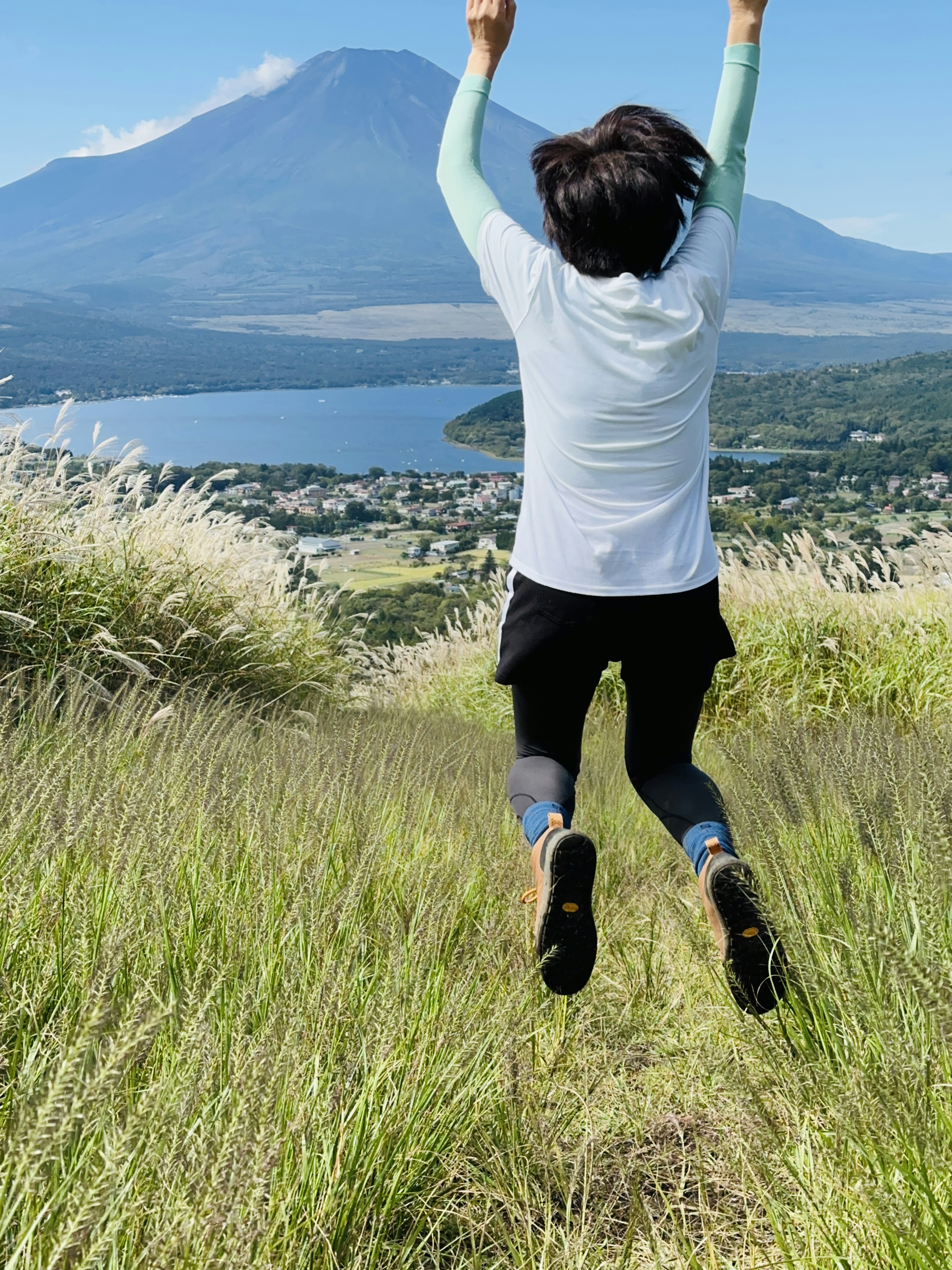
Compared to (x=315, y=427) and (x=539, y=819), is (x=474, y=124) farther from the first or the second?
(x=315, y=427)

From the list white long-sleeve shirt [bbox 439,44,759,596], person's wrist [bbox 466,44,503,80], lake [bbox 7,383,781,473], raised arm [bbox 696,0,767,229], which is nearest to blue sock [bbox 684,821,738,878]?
white long-sleeve shirt [bbox 439,44,759,596]

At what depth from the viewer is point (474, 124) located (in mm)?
2500

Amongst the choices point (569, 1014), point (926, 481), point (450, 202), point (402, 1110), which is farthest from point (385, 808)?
point (926, 481)

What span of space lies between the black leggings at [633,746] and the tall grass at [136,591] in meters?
2.69

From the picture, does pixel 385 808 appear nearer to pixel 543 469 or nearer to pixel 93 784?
pixel 93 784

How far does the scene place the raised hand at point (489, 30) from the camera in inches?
99.0

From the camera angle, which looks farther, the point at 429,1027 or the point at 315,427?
the point at 315,427

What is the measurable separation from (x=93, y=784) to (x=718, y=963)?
1444 mm

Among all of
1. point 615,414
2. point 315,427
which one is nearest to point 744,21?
point 615,414

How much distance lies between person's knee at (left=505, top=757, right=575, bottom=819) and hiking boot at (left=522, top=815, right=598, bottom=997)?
0.82 ft

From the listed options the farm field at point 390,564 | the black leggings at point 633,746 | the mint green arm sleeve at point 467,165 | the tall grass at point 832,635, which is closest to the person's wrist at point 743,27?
the mint green arm sleeve at point 467,165

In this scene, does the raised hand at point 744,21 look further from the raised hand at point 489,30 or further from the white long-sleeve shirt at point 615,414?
the white long-sleeve shirt at point 615,414

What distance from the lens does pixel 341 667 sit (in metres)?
7.92

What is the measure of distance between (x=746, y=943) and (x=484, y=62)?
6.72ft
